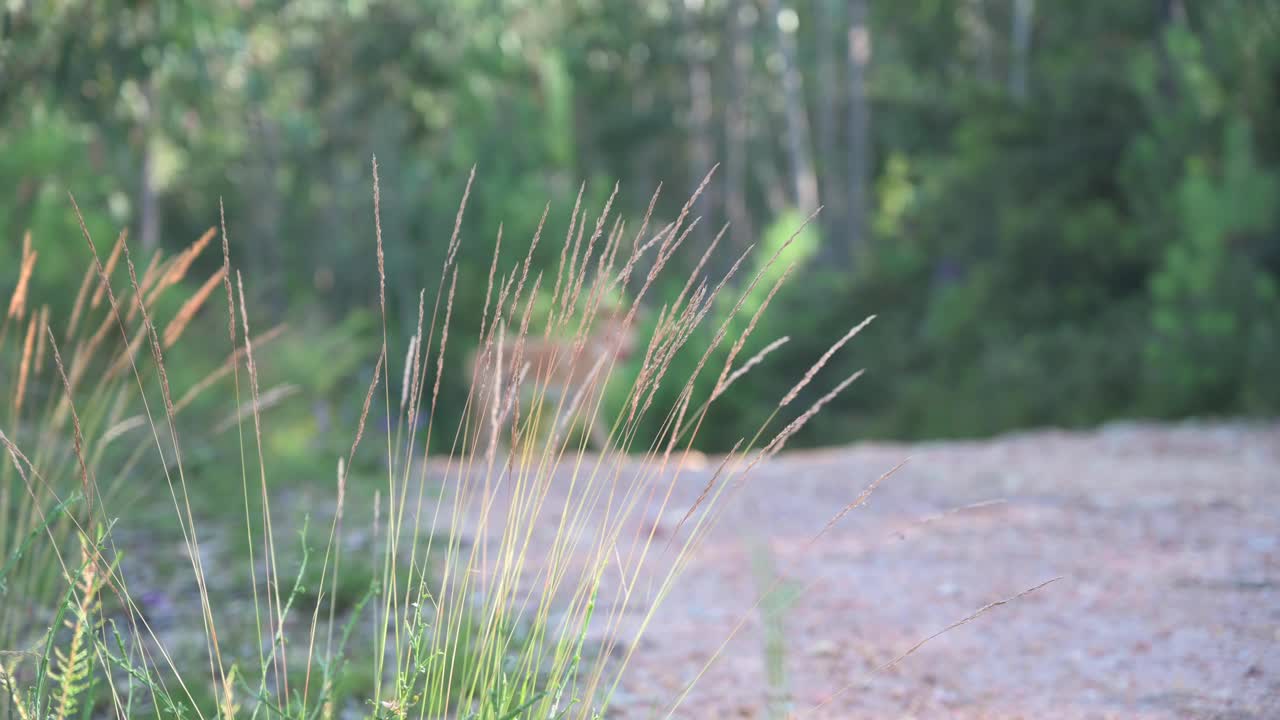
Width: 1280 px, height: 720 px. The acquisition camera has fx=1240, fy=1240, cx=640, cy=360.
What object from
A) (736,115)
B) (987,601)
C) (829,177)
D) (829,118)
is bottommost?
(829,177)

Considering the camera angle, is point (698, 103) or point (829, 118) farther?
point (829, 118)

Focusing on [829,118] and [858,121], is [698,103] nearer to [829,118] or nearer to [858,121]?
[829,118]

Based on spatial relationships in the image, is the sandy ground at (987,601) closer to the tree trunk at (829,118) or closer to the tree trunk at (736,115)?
the tree trunk at (736,115)

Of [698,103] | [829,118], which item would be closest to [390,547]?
[698,103]

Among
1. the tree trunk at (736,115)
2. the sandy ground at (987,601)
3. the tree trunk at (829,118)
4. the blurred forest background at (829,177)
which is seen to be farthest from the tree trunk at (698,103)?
the sandy ground at (987,601)

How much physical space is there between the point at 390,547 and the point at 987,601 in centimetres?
155

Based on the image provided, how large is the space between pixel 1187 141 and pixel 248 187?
1454 cm

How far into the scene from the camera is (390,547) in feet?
6.79

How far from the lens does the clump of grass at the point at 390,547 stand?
4.42ft

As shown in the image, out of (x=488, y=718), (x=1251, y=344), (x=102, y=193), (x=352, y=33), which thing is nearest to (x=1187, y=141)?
(x=1251, y=344)

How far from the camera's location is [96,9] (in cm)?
340

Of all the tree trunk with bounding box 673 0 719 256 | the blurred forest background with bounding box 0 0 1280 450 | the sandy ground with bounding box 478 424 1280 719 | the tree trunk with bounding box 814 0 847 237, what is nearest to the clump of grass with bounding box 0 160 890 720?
the sandy ground with bounding box 478 424 1280 719

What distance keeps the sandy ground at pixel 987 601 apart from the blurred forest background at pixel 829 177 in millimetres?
1313

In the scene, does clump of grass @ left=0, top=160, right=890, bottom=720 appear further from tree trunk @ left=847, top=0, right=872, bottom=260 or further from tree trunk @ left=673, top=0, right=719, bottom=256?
tree trunk @ left=673, top=0, right=719, bottom=256
